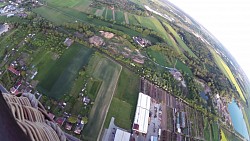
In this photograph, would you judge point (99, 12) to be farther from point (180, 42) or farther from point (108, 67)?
point (180, 42)

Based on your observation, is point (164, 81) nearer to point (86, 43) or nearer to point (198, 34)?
point (86, 43)

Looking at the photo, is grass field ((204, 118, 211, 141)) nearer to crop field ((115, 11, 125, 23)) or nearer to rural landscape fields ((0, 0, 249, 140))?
rural landscape fields ((0, 0, 249, 140))

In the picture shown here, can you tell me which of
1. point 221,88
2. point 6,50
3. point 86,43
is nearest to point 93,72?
point 86,43

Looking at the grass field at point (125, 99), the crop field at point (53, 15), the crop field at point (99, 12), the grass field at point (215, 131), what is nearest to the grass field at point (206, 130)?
the grass field at point (215, 131)

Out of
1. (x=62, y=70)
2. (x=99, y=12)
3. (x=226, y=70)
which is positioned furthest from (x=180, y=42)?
(x=62, y=70)

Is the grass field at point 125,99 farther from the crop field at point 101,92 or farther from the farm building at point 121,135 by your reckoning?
the farm building at point 121,135

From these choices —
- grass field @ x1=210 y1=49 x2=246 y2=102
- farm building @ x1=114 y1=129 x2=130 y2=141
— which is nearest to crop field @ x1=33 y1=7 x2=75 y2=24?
farm building @ x1=114 y1=129 x2=130 y2=141

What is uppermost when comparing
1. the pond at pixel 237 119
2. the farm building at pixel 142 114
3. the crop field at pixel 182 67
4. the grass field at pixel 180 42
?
the grass field at pixel 180 42
